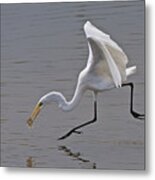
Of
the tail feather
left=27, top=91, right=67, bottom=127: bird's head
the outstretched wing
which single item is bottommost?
left=27, top=91, right=67, bottom=127: bird's head

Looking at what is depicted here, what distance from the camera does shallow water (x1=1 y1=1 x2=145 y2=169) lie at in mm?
2387

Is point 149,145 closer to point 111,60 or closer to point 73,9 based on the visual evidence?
point 111,60

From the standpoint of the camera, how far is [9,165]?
2508mm

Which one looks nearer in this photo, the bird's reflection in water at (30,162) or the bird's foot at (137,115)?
the bird's foot at (137,115)

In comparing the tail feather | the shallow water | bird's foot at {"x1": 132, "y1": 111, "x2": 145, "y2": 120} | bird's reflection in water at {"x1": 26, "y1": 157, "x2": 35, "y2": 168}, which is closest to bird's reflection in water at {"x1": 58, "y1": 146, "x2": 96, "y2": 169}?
the shallow water

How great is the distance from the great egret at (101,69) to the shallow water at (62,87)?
0.02 m

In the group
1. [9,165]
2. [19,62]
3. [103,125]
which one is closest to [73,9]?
[19,62]

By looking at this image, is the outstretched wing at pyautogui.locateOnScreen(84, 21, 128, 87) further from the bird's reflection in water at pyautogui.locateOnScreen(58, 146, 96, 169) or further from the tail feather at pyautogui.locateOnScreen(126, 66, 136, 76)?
the bird's reflection in water at pyautogui.locateOnScreen(58, 146, 96, 169)

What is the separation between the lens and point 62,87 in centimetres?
245

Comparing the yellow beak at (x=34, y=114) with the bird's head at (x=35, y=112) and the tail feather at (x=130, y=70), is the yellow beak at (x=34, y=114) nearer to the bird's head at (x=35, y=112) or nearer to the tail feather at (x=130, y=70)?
the bird's head at (x=35, y=112)

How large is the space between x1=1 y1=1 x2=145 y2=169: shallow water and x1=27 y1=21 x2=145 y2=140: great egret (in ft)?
0.06

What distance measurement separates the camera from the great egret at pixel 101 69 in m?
2.39

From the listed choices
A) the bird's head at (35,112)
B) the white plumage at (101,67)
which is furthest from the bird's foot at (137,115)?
the bird's head at (35,112)

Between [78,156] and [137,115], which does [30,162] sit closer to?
[78,156]
